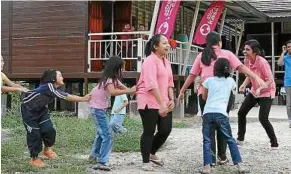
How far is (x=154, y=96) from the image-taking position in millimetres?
5512

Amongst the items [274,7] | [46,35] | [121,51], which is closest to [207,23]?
[121,51]

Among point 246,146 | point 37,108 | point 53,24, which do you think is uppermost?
point 53,24

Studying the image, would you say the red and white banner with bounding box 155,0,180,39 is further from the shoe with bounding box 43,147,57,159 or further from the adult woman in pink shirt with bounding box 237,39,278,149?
the shoe with bounding box 43,147,57,159

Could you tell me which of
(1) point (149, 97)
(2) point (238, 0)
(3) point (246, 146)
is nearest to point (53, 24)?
(2) point (238, 0)

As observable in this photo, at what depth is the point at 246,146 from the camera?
24.6ft

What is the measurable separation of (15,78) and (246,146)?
29.0ft

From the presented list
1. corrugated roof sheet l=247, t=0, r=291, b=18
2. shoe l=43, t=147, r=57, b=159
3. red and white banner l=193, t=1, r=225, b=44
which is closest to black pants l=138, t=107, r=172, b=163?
shoe l=43, t=147, r=57, b=159

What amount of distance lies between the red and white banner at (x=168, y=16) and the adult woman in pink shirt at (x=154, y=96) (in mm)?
6143

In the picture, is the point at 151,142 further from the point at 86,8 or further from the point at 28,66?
the point at 28,66

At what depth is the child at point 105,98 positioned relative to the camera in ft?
18.6

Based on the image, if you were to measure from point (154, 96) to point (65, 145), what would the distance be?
7.83ft

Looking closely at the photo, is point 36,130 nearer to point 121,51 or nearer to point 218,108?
point 218,108

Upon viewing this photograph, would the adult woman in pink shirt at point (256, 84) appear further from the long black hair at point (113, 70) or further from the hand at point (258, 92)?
the long black hair at point (113, 70)

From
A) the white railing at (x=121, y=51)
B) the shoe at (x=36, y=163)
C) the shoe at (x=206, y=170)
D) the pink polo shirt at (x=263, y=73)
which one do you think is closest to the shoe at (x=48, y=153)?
the shoe at (x=36, y=163)
